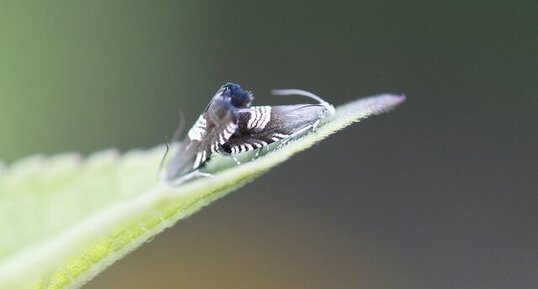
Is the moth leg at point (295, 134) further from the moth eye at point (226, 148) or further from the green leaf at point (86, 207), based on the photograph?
the green leaf at point (86, 207)

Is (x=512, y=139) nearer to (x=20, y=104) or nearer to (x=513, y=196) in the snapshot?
(x=513, y=196)

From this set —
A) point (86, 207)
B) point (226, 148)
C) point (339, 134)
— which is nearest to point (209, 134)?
point (226, 148)

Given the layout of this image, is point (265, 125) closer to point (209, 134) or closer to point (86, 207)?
point (209, 134)

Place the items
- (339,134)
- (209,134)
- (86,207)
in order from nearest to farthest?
(86,207)
(209,134)
(339,134)

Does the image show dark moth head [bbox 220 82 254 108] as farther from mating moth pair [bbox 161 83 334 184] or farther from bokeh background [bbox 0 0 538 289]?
bokeh background [bbox 0 0 538 289]

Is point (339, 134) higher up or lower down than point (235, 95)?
lower down

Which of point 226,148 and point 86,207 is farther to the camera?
point 226,148

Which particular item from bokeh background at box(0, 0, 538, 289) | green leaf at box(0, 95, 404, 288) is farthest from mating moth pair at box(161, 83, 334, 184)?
bokeh background at box(0, 0, 538, 289)
